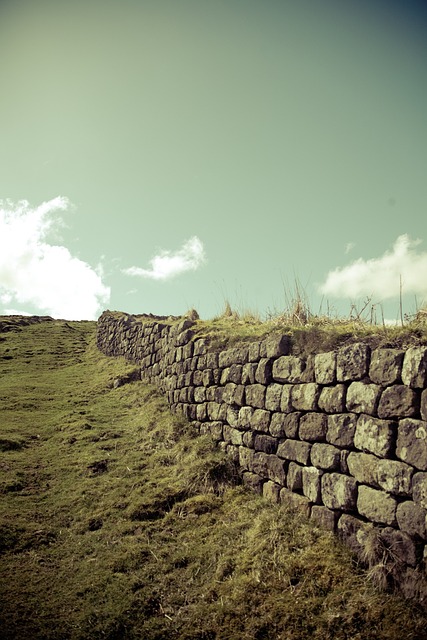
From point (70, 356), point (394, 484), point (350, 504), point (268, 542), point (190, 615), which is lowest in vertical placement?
point (190, 615)

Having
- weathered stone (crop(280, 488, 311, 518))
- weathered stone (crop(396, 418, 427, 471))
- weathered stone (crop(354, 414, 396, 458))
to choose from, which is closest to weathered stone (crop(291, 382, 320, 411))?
weathered stone (crop(354, 414, 396, 458))

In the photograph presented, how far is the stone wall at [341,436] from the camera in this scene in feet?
18.2

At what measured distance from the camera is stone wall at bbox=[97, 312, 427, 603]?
5559 mm

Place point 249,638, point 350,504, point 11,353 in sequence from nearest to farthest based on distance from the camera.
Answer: point 249,638, point 350,504, point 11,353

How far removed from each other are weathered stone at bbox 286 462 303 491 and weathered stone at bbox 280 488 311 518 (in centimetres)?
11

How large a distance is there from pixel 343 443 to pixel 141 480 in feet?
15.5

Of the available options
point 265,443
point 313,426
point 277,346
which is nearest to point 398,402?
point 313,426

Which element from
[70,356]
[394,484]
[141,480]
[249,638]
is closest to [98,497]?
[141,480]

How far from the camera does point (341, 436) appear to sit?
6.73 m

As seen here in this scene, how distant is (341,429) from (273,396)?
1864mm

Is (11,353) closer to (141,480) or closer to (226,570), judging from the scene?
(141,480)

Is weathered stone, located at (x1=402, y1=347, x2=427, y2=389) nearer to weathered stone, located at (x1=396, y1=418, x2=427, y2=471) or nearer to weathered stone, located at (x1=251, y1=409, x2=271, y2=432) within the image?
weathered stone, located at (x1=396, y1=418, x2=427, y2=471)

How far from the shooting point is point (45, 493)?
939cm

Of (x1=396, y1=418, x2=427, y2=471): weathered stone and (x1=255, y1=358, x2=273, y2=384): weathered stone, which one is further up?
(x1=255, y1=358, x2=273, y2=384): weathered stone
